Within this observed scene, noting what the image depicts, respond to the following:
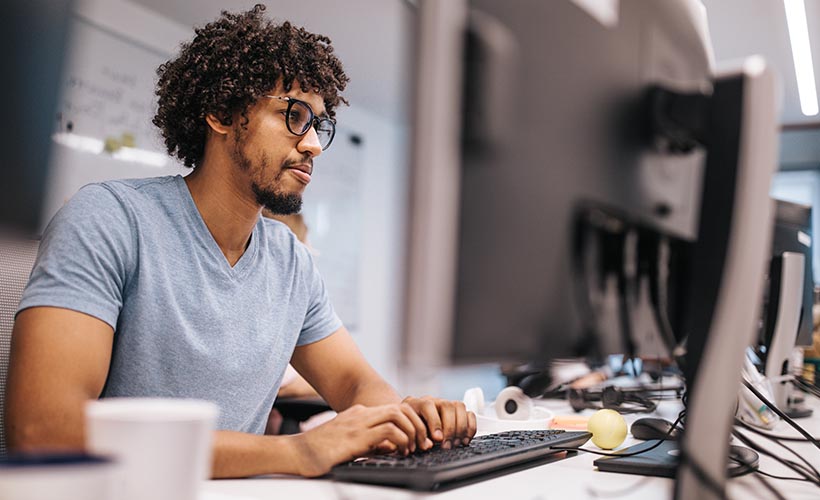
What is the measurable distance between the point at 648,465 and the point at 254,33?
1.13 m

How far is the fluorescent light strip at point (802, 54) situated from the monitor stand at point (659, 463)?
2892 mm

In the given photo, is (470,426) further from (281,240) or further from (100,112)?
(100,112)

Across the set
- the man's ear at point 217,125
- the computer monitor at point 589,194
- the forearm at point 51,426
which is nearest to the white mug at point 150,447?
the computer monitor at point 589,194

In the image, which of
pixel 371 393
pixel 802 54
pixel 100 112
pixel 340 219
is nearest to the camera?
pixel 371 393

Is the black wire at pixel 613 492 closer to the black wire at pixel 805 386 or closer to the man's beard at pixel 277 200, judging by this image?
the man's beard at pixel 277 200

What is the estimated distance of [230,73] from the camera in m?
1.40

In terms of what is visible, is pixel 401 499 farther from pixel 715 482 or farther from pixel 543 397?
pixel 543 397

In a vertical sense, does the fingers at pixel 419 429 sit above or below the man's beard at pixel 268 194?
below

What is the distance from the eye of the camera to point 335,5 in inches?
132

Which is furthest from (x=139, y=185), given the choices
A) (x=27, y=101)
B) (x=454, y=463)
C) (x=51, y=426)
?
(x=27, y=101)

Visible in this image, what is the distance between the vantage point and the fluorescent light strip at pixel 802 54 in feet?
10.7

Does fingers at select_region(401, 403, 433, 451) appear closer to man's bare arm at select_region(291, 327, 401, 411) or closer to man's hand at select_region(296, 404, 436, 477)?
man's hand at select_region(296, 404, 436, 477)

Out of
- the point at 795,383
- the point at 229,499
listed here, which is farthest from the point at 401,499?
the point at 795,383

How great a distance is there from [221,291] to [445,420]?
454 millimetres
